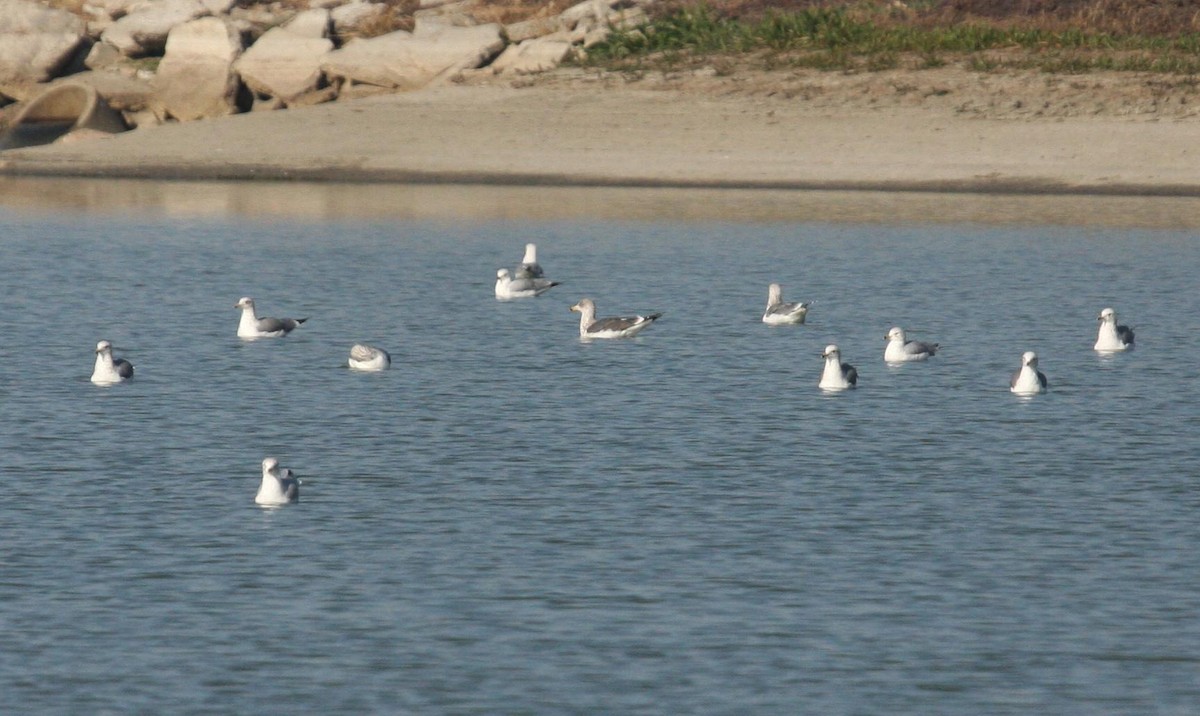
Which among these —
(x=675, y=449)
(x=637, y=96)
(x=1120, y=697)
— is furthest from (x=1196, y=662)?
(x=637, y=96)

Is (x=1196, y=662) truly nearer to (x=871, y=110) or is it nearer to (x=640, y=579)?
(x=640, y=579)

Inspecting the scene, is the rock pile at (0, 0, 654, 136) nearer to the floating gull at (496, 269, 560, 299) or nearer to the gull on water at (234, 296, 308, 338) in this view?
the floating gull at (496, 269, 560, 299)

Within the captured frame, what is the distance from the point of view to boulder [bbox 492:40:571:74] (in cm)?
5138

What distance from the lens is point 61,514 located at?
51.7 ft

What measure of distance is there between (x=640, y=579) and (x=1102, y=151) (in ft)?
100.0

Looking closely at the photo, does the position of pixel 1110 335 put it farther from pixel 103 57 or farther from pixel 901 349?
pixel 103 57

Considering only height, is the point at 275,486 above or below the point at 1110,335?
below

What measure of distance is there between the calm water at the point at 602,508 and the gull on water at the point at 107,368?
23cm

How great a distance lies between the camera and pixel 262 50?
5500 centimetres

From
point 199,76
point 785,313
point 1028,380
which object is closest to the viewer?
point 1028,380

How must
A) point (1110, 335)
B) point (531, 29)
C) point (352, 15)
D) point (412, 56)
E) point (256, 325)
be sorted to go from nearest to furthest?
point (1110, 335) → point (256, 325) → point (412, 56) → point (531, 29) → point (352, 15)

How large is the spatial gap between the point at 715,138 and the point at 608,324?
64.6 feet

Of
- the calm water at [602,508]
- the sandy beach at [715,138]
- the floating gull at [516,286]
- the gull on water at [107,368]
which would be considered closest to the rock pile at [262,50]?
the sandy beach at [715,138]

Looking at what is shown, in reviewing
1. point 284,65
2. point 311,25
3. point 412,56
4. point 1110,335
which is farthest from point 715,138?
point 1110,335
